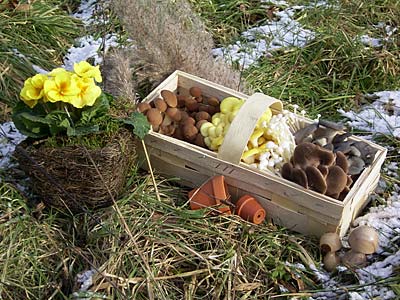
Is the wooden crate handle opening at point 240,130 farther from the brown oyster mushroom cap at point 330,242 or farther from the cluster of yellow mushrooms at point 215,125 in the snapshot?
the brown oyster mushroom cap at point 330,242

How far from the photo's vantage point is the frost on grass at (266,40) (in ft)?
12.0

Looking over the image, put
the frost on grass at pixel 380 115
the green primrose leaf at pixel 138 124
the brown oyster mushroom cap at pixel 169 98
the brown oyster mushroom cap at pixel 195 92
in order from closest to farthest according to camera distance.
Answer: the green primrose leaf at pixel 138 124 < the brown oyster mushroom cap at pixel 169 98 < the brown oyster mushroom cap at pixel 195 92 < the frost on grass at pixel 380 115

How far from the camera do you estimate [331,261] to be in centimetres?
246

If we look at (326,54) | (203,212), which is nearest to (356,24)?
(326,54)

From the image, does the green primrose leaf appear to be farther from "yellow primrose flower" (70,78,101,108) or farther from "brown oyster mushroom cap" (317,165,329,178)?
"brown oyster mushroom cap" (317,165,329,178)

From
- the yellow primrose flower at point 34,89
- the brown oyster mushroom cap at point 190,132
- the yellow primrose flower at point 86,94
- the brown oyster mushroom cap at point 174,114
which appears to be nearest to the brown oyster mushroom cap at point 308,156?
the brown oyster mushroom cap at point 190,132

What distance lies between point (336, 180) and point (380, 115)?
85 centimetres

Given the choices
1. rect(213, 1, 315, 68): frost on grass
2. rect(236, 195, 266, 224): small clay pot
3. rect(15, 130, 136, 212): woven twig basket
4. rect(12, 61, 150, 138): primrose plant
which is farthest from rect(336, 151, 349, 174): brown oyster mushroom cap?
rect(213, 1, 315, 68): frost on grass

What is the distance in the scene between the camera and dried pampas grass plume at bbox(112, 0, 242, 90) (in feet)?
10.4

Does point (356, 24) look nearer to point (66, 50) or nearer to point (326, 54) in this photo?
point (326, 54)

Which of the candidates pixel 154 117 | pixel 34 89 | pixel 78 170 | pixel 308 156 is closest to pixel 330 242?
pixel 308 156

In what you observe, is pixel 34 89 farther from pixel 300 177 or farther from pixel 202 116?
pixel 300 177

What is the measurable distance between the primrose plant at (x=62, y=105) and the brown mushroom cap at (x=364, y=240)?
1.04m

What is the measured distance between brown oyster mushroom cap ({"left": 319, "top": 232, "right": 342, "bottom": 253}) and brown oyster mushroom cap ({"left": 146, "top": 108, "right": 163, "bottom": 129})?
32.5 inches
